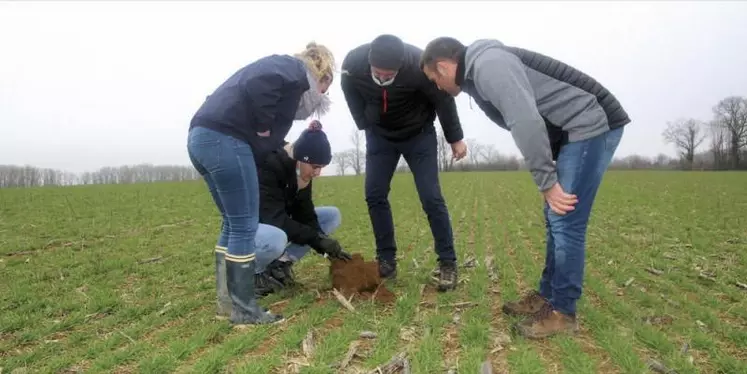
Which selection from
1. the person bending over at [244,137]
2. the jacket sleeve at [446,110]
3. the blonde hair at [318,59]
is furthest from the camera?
the jacket sleeve at [446,110]

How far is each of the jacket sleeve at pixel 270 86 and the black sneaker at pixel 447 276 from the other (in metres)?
2.15

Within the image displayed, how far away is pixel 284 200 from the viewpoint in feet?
14.4

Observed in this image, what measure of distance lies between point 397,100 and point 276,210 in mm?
1403

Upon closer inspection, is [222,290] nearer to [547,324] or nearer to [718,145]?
[547,324]

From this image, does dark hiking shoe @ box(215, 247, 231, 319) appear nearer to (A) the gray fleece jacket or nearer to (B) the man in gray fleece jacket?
(B) the man in gray fleece jacket

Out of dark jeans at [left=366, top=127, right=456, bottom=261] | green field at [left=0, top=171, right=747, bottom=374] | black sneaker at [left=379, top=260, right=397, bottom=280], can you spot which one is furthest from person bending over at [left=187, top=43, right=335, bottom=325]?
black sneaker at [left=379, top=260, right=397, bottom=280]

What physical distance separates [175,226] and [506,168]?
100m

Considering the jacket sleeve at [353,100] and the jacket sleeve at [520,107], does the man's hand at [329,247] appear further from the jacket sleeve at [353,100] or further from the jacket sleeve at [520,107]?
the jacket sleeve at [520,107]

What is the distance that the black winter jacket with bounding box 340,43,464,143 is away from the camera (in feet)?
14.2

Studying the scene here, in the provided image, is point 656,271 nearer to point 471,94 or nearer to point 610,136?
point 610,136

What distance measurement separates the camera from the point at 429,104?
468cm

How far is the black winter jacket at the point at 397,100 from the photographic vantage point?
4.34 meters

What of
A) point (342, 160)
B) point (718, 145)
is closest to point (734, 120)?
point (718, 145)

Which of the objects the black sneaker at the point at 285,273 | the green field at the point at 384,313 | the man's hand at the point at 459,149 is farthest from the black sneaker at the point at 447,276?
the black sneaker at the point at 285,273
